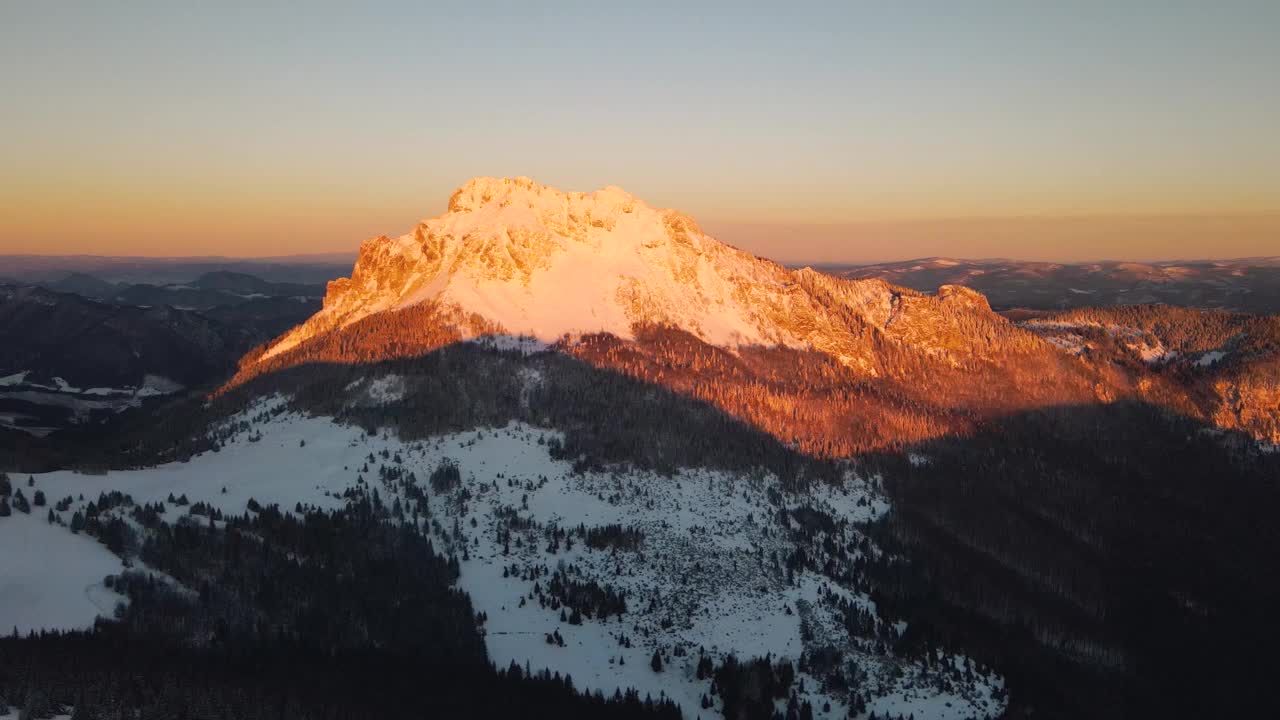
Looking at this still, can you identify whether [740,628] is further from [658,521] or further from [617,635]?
[658,521]

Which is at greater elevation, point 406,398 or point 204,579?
point 406,398

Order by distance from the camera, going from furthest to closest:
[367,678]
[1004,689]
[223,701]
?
[1004,689] → [367,678] → [223,701]

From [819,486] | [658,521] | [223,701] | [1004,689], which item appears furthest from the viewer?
[819,486]

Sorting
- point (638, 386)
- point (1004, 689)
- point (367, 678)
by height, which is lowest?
point (1004, 689)

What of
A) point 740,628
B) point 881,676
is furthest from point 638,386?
point 881,676

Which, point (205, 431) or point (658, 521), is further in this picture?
point (205, 431)

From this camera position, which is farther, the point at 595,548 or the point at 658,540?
the point at 658,540

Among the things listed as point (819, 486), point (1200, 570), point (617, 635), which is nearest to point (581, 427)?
point (819, 486)

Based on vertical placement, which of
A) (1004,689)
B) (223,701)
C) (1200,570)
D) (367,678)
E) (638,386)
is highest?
(638,386)

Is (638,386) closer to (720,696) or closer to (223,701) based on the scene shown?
(720,696)
